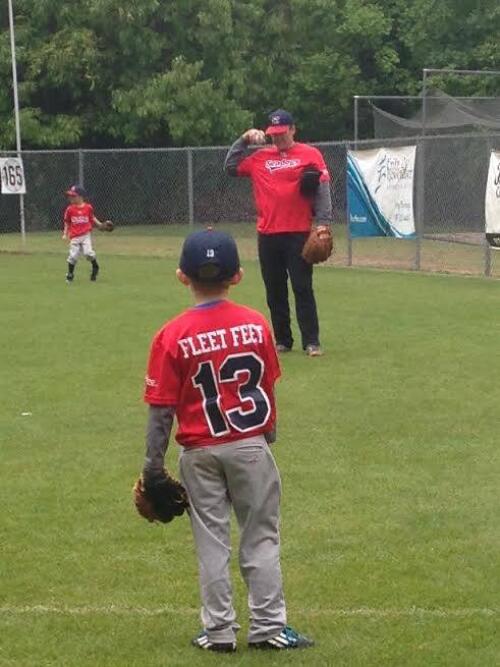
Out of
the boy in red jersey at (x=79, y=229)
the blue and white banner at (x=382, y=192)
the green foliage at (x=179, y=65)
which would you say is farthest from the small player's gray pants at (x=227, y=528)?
the green foliage at (x=179, y=65)

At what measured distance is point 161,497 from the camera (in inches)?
178

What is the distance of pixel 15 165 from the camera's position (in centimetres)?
2697

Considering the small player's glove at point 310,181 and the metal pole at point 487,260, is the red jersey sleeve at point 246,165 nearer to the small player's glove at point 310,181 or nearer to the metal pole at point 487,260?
the small player's glove at point 310,181

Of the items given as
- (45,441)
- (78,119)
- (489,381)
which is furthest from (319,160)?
(78,119)

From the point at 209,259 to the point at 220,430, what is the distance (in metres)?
0.60

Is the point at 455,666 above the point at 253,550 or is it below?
below

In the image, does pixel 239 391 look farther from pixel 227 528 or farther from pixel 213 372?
pixel 227 528

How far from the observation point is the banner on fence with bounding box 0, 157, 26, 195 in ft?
88.3

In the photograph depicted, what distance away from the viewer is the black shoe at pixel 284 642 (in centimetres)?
458

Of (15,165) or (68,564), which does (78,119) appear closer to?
(15,165)

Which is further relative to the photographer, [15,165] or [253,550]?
[15,165]

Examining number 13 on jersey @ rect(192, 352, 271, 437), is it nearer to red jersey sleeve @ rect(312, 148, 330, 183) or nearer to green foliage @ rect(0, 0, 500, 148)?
red jersey sleeve @ rect(312, 148, 330, 183)

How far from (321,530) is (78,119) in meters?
29.2

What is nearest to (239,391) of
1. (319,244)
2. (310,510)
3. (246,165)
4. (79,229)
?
(310,510)
